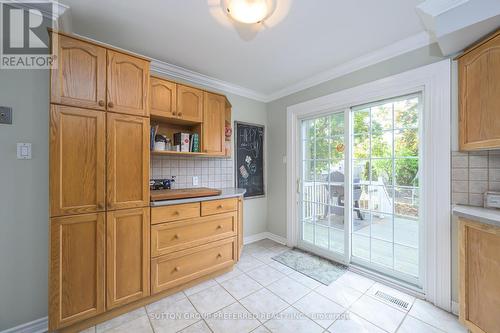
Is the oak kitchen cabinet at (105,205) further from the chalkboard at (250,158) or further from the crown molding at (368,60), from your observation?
the crown molding at (368,60)

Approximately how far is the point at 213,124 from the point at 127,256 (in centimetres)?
162

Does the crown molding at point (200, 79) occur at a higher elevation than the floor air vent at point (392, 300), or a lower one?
higher

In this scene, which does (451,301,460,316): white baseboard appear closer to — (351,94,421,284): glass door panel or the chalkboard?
(351,94,421,284): glass door panel

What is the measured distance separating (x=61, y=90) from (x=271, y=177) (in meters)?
2.72

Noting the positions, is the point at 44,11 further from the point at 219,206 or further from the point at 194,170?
the point at 219,206

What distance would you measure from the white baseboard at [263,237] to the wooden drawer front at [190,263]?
2.96ft

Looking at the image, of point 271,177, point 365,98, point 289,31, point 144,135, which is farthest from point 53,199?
point 365,98

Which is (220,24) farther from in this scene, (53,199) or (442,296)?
(442,296)

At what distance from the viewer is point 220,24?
172 cm

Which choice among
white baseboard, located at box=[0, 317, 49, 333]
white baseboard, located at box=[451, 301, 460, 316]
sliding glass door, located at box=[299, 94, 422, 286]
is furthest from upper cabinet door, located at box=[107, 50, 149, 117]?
white baseboard, located at box=[451, 301, 460, 316]

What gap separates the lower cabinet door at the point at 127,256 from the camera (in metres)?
1.62

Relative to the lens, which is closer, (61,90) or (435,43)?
(61,90)

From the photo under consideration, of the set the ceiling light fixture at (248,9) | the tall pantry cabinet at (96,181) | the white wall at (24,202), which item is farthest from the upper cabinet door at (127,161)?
the ceiling light fixture at (248,9)

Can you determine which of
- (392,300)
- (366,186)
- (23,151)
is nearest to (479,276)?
(392,300)
